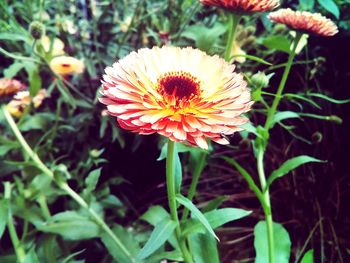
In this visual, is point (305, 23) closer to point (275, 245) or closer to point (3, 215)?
point (275, 245)

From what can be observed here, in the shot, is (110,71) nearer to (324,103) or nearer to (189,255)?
(189,255)

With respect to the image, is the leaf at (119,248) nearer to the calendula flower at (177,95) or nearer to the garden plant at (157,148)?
the garden plant at (157,148)

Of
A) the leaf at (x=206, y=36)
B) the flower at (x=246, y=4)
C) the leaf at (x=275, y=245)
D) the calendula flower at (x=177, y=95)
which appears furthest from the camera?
the leaf at (x=206, y=36)

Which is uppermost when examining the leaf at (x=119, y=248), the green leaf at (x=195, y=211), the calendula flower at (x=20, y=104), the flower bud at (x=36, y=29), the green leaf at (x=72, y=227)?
the flower bud at (x=36, y=29)

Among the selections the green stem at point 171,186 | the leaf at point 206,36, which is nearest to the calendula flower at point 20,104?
the leaf at point 206,36

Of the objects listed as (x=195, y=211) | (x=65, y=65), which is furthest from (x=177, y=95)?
(x=65, y=65)

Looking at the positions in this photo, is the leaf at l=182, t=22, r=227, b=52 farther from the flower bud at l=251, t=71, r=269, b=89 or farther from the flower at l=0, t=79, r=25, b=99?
the flower at l=0, t=79, r=25, b=99

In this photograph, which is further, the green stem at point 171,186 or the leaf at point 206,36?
the leaf at point 206,36

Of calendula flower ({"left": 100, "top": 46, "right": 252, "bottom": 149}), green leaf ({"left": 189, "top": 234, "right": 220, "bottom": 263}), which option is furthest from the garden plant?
calendula flower ({"left": 100, "top": 46, "right": 252, "bottom": 149})
